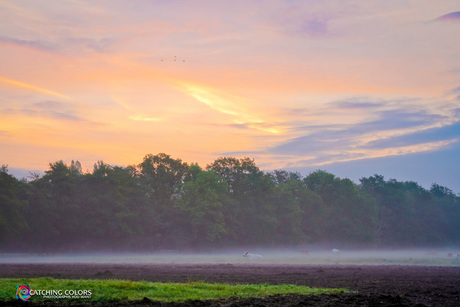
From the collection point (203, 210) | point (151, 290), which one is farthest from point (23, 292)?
point (203, 210)

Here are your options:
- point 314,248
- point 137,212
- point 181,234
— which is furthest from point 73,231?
point 314,248

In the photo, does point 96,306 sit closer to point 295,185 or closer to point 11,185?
point 11,185

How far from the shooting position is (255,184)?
122438mm

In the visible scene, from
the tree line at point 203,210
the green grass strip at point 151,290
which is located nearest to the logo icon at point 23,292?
the green grass strip at point 151,290

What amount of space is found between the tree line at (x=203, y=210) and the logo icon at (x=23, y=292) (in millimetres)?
60615

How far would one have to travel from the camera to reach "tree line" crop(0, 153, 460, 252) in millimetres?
87062

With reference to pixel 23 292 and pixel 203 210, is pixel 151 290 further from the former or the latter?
pixel 203 210

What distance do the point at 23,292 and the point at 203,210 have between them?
274 ft

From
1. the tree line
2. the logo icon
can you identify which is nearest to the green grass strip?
the logo icon

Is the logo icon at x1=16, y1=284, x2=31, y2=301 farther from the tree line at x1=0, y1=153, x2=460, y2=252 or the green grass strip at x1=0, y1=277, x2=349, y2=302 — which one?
the tree line at x1=0, y1=153, x2=460, y2=252

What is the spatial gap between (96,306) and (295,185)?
116 m

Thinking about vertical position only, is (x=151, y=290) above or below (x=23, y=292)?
below

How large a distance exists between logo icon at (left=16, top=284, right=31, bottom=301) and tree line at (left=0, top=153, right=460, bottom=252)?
199ft

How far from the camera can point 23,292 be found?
21.9 m
